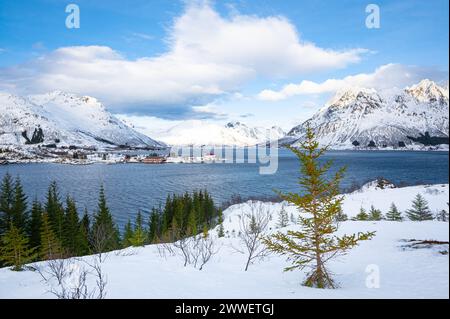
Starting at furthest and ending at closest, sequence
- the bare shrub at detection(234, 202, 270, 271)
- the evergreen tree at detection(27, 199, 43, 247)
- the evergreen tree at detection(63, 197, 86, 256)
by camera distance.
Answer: the evergreen tree at detection(63, 197, 86, 256) → the evergreen tree at detection(27, 199, 43, 247) → the bare shrub at detection(234, 202, 270, 271)

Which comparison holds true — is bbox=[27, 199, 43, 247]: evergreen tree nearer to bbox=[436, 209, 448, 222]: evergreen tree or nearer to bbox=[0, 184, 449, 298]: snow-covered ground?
bbox=[0, 184, 449, 298]: snow-covered ground

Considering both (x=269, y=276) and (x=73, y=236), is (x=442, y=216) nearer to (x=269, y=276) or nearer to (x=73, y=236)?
(x=269, y=276)

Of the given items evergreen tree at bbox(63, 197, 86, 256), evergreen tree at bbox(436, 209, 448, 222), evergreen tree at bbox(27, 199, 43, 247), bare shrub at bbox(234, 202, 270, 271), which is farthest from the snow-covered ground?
evergreen tree at bbox(436, 209, 448, 222)

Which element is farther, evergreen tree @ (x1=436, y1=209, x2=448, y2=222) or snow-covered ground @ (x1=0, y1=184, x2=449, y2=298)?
evergreen tree @ (x1=436, y1=209, x2=448, y2=222)

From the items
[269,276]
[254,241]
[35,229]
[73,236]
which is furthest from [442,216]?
[35,229]

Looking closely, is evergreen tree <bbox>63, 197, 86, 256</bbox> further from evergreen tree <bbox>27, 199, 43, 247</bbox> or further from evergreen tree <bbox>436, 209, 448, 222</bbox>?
evergreen tree <bbox>436, 209, 448, 222</bbox>

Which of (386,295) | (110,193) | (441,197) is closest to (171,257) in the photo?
(386,295)

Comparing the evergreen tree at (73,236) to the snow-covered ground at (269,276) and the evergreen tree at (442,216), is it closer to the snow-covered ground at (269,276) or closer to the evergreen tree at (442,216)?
the snow-covered ground at (269,276)

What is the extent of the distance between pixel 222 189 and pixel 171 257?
8155cm

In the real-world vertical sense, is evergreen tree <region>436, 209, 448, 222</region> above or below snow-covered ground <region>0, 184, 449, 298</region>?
below

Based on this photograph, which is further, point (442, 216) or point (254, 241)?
point (442, 216)

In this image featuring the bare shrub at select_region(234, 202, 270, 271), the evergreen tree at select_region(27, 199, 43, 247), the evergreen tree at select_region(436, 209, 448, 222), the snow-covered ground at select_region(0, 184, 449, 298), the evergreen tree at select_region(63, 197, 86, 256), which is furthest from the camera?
the evergreen tree at select_region(436, 209, 448, 222)

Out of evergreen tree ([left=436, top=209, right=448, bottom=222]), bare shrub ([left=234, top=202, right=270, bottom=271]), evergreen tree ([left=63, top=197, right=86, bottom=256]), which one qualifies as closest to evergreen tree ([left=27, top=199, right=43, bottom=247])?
evergreen tree ([left=63, top=197, right=86, bottom=256])
